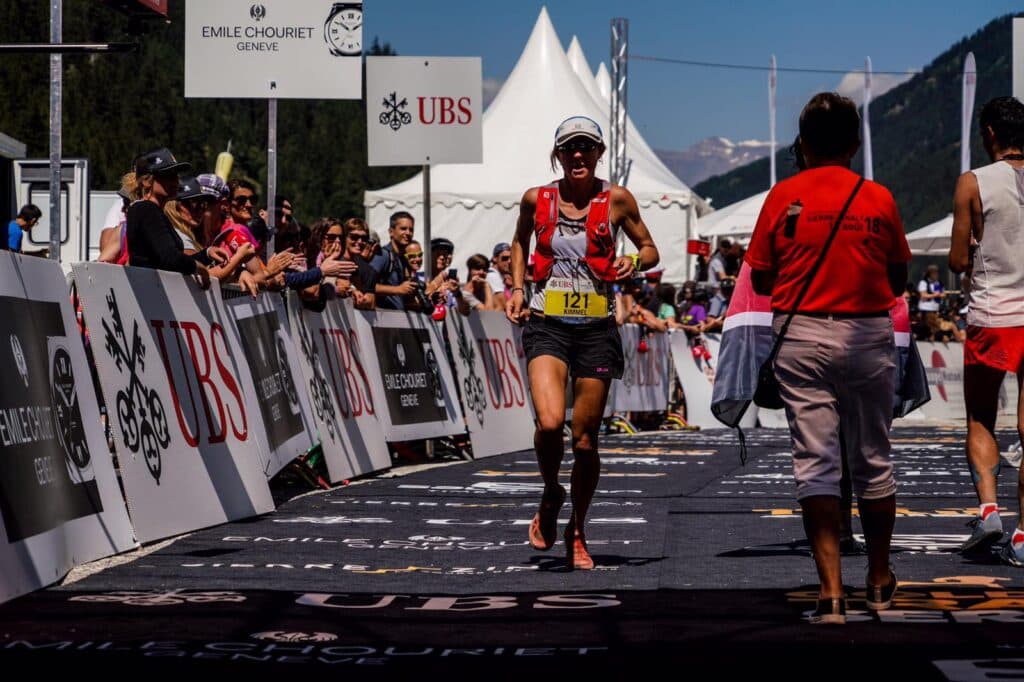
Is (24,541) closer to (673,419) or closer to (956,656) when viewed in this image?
(956,656)

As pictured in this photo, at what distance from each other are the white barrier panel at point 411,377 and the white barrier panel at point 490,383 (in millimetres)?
246

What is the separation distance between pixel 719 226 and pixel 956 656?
3079cm

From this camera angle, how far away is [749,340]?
6891mm

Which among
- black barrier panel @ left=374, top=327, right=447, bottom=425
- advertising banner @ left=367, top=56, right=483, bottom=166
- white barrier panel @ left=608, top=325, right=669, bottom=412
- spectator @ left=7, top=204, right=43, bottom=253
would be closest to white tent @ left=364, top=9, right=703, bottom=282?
white barrier panel @ left=608, top=325, right=669, bottom=412

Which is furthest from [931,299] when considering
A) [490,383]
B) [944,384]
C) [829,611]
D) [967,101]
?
[829,611]

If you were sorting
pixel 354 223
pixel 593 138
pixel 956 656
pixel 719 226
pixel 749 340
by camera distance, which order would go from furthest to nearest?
pixel 719 226 → pixel 354 223 → pixel 593 138 → pixel 749 340 → pixel 956 656

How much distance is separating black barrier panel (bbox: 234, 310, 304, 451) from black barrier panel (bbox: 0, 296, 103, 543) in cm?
287

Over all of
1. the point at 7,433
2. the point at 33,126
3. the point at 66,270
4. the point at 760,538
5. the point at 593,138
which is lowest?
the point at 760,538

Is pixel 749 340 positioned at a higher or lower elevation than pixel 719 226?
lower

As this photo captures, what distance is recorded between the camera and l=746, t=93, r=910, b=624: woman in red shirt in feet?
18.5

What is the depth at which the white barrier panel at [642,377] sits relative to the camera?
21.7 meters

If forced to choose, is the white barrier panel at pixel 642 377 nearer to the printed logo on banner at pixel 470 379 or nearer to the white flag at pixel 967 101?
the printed logo on banner at pixel 470 379

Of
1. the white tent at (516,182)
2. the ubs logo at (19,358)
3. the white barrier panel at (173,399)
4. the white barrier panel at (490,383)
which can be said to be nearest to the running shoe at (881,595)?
the ubs logo at (19,358)

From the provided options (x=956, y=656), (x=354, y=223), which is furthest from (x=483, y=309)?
(x=956, y=656)
